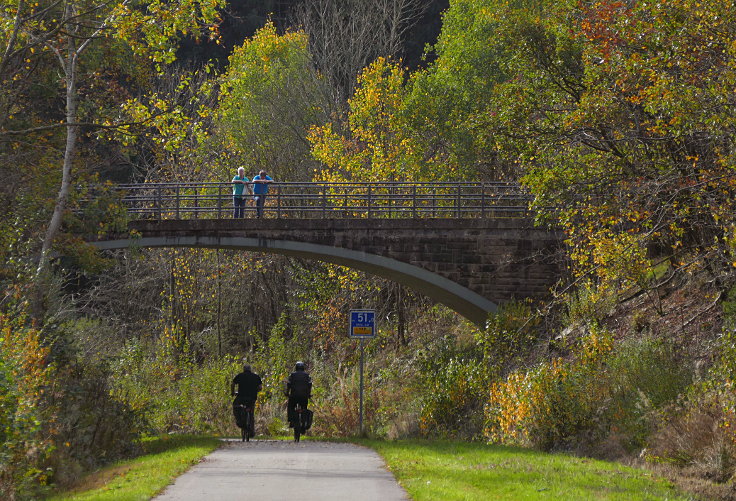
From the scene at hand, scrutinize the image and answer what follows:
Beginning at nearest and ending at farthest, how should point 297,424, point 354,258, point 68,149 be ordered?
point 68,149 < point 297,424 < point 354,258

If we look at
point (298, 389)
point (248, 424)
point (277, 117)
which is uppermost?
point (277, 117)

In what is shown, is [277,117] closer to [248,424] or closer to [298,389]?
[248,424]

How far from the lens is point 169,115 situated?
1930 centimetres

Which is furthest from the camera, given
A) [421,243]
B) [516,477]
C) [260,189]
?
[260,189]

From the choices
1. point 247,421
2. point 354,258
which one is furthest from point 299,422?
point 354,258

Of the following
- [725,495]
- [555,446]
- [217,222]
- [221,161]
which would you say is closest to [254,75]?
[221,161]

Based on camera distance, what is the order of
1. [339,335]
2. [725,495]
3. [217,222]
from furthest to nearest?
[339,335] → [217,222] → [725,495]

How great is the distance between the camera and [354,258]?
1213 inches

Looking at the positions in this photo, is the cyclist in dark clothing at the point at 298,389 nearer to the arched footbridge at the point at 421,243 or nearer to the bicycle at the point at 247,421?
the bicycle at the point at 247,421

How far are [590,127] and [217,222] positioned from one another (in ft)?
45.2

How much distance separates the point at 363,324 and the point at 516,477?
9772 millimetres

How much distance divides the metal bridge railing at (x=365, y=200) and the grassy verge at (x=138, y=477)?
7710 mm

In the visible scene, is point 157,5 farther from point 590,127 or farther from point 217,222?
point 217,222

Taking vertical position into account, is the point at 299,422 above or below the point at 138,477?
above
